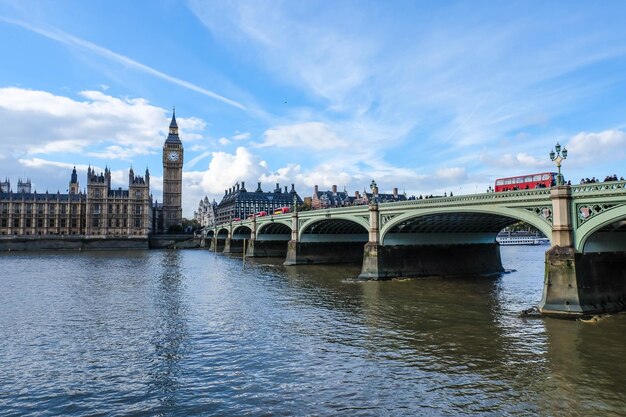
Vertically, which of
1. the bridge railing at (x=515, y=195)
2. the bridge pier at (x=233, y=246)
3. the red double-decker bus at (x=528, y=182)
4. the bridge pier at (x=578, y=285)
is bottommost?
the bridge pier at (x=578, y=285)

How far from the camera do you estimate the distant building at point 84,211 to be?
137500 millimetres

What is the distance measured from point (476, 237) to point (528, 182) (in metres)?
14.1

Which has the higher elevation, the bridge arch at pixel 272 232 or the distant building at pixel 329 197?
the distant building at pixel 329 197

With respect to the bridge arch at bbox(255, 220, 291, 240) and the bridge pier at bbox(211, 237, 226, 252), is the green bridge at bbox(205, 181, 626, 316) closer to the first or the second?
the bridge arch at bbox(255, 220, 291, 240)

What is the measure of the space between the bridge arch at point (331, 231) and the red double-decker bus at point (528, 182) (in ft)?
74.2

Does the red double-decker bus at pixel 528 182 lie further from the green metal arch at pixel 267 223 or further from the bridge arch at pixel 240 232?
the bridge arch at pixel 240 232

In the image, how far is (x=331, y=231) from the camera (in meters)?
64.7

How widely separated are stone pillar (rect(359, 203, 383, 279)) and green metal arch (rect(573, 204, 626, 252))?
19647 mm

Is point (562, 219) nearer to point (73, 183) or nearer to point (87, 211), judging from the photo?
point (87, 211)

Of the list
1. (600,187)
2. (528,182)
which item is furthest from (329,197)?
(600,187)

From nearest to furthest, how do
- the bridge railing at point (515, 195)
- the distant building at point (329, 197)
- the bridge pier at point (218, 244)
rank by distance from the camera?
the bridge railing at point (515, 195) < the bridge pier at point (218, 244) < the distant building at point (329, 197)

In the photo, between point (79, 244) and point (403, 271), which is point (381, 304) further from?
point (79, 244)

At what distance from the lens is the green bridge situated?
2398cm

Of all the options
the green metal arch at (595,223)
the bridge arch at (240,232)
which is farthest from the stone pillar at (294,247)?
the bridge arch at (240,232)
